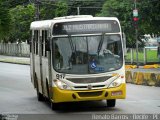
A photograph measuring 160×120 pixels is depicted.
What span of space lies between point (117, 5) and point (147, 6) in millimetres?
8399

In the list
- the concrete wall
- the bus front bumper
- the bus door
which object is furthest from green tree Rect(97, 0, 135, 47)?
the bus front bumper

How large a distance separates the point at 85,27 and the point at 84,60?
103 cm

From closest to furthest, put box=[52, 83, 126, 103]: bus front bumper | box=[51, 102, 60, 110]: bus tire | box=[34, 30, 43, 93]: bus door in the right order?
1. box=[52, 83, 126, 103]: bus front bumper
2. box=[51, 102, 60, 110]: bus tire
3. box=[34, 30, 43, 93]: bus door

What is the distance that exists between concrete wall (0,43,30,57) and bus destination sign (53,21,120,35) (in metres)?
51.0

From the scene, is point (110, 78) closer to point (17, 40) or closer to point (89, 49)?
point (89, 49)

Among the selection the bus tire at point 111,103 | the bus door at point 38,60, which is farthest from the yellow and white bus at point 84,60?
the bus door at point 38,60

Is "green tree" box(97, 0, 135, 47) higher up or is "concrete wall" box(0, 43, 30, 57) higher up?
"green tree" box(97, 0, 135, 47)

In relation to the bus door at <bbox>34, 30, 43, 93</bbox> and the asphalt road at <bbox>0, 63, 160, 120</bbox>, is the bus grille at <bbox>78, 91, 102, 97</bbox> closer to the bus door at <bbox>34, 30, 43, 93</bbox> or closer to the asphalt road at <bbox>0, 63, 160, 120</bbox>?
the asphalt road at <bbox>0, 63, 160, 120</bbox>

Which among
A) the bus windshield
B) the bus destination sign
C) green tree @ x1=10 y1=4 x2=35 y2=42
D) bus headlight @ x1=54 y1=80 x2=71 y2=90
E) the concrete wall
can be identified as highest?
the bus destination sign

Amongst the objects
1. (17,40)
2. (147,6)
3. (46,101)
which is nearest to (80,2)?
(17,40)

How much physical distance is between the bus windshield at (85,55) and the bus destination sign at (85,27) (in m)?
0.17

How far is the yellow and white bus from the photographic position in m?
15.3

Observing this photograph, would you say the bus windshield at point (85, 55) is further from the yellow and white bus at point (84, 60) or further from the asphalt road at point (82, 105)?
the asphalt road at point (82, 105)

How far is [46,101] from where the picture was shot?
63.5 ft
